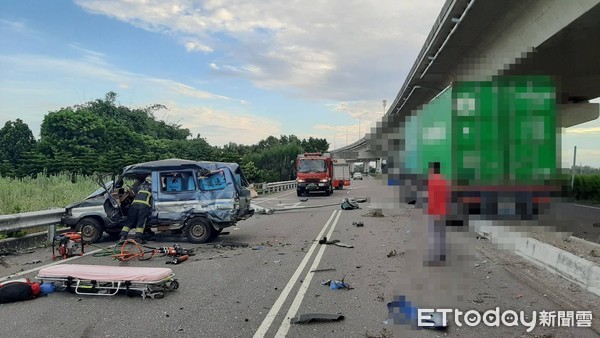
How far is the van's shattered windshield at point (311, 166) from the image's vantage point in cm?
3238

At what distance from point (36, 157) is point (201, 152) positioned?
15394 millimetres

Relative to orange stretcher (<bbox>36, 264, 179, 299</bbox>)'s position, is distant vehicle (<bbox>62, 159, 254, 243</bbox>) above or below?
above

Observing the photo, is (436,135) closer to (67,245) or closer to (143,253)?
(143,253)

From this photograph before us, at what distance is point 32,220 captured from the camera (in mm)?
10500

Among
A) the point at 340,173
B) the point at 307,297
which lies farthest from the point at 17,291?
the point at 340,173

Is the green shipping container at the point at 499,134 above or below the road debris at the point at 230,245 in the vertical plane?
above

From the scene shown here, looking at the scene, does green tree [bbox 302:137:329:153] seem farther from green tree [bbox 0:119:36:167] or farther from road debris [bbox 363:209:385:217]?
road debris [bbox 363:209:385:217]

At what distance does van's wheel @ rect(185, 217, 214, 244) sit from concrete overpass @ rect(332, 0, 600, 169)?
14.9 feet

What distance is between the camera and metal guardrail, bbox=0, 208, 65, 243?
9836mm

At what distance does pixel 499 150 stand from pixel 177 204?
7758 mm

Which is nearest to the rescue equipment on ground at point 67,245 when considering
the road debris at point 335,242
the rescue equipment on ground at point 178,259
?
the rescue equipment on ground at point 178,259

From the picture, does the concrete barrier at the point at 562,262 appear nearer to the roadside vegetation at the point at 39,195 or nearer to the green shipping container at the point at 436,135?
the green shipping container at the point at 436,135

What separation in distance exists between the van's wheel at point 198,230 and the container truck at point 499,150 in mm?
5621

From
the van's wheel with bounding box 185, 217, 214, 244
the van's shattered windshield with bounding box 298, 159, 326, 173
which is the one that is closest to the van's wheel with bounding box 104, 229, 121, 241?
the van's wheel with bounding box 185, 217, 214, 244
